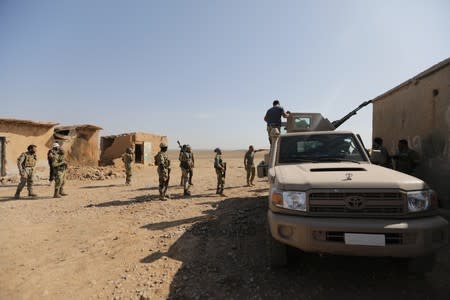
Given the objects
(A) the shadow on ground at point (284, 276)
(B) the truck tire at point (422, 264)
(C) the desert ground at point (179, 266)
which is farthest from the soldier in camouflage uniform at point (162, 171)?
(B) the truck tire at point (422, 264)

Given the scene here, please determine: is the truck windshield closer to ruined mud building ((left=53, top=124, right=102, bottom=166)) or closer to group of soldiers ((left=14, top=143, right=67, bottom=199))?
group of soldiers ((left=14, top=143, right=67, bottom=199))

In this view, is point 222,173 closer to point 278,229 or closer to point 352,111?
point 352,111

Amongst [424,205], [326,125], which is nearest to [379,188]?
[424,205]

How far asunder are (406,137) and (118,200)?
7946 millimetres

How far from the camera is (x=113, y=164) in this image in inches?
781

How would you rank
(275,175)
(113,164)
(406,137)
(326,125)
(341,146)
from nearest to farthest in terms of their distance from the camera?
(275,175) → (341,146) → (406,137) → (326,125) → (113,164)

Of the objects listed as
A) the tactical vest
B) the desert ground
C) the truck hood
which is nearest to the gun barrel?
the desert ground

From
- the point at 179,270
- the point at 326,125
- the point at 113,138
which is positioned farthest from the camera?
the point at 113,138

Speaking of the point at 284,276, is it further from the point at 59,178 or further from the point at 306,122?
the point at 59,178

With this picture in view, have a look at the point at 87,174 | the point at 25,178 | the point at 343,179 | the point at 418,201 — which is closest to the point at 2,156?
the point at 87,174

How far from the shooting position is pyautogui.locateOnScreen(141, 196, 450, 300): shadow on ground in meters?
2.87

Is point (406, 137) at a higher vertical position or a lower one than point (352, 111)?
lower

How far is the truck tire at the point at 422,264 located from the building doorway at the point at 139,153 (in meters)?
20.3

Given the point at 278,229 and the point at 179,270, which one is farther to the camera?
the point at 179,270
